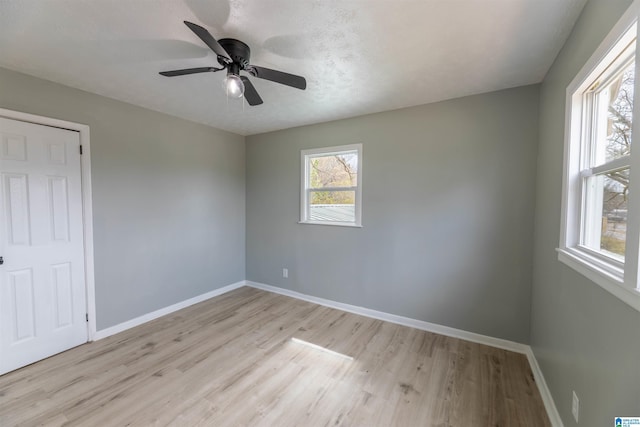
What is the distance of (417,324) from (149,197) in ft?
11.5

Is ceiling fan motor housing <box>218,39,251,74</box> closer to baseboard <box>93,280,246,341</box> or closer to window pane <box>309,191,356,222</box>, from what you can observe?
window pane <box>309,191,356,222</box>

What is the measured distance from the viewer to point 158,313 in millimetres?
3162

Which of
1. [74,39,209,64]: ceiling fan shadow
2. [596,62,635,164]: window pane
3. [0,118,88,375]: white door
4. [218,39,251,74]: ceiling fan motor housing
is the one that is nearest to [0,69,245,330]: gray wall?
[0,118,88,375]: white door

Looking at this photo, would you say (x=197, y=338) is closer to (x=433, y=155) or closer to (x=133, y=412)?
(x=133, y=412)

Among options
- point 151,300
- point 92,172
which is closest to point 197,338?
point 151,300

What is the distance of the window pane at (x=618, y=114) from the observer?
115cm

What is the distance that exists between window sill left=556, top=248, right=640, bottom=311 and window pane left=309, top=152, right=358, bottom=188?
7.09 ft

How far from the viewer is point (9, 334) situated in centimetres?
214

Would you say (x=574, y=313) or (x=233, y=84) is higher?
(x=233, y=84)

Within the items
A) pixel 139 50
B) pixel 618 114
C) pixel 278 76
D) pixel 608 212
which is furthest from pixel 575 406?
pixel 139 50

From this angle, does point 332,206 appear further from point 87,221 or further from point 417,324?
point 87,221

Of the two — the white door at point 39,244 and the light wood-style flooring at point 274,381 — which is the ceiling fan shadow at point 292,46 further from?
the light wood-style flooring at point 274,381

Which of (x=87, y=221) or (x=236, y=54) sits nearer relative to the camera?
(x=236, y=54)

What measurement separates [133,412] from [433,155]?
339cm
